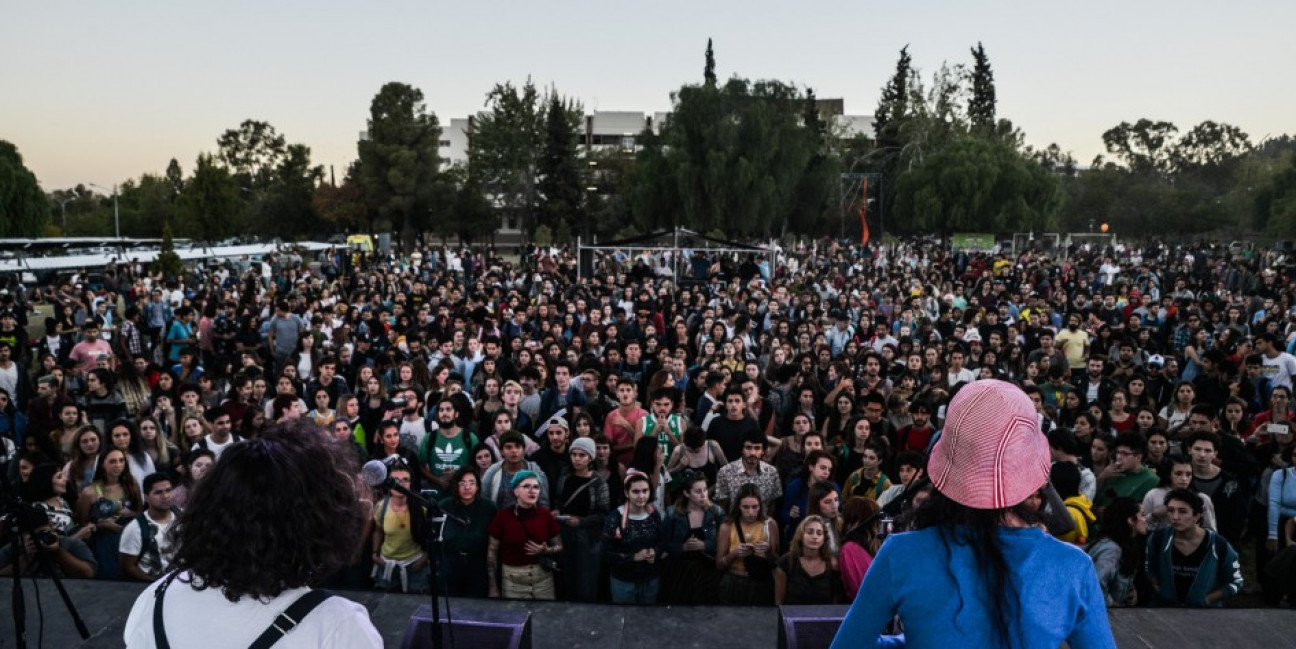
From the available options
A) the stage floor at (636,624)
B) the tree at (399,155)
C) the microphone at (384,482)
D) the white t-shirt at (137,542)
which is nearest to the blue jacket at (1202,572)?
the stage floor at (636,624)

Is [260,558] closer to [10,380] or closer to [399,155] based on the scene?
[10,380]

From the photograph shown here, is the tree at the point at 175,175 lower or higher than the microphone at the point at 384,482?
higher

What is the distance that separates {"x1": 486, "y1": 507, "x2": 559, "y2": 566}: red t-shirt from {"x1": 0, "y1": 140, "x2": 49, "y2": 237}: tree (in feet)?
177

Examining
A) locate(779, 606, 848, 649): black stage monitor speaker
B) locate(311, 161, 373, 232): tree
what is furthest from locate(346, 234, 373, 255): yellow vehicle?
locate(779, 606, 848, 649): black stage monitor speaker

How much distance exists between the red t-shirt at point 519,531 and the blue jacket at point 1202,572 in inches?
143

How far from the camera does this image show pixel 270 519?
1536mm

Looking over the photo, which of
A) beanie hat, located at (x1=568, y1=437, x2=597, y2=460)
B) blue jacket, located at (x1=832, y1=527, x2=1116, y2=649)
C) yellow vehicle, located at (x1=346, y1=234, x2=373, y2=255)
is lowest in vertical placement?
beanie hat, located at (x1=568, y1=437, x2=597, y2=460)

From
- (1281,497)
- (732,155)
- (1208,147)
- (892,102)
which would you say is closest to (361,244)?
(732,155)

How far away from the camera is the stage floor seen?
177 inches

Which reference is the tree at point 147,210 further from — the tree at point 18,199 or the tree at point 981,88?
the tree at point 981,88

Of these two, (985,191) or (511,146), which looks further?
(511,146)

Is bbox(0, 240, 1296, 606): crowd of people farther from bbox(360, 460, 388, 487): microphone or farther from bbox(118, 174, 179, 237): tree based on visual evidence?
bbox(118, 174, 179, 237): tree

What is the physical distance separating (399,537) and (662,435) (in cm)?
236

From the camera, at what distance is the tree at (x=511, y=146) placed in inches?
2169
